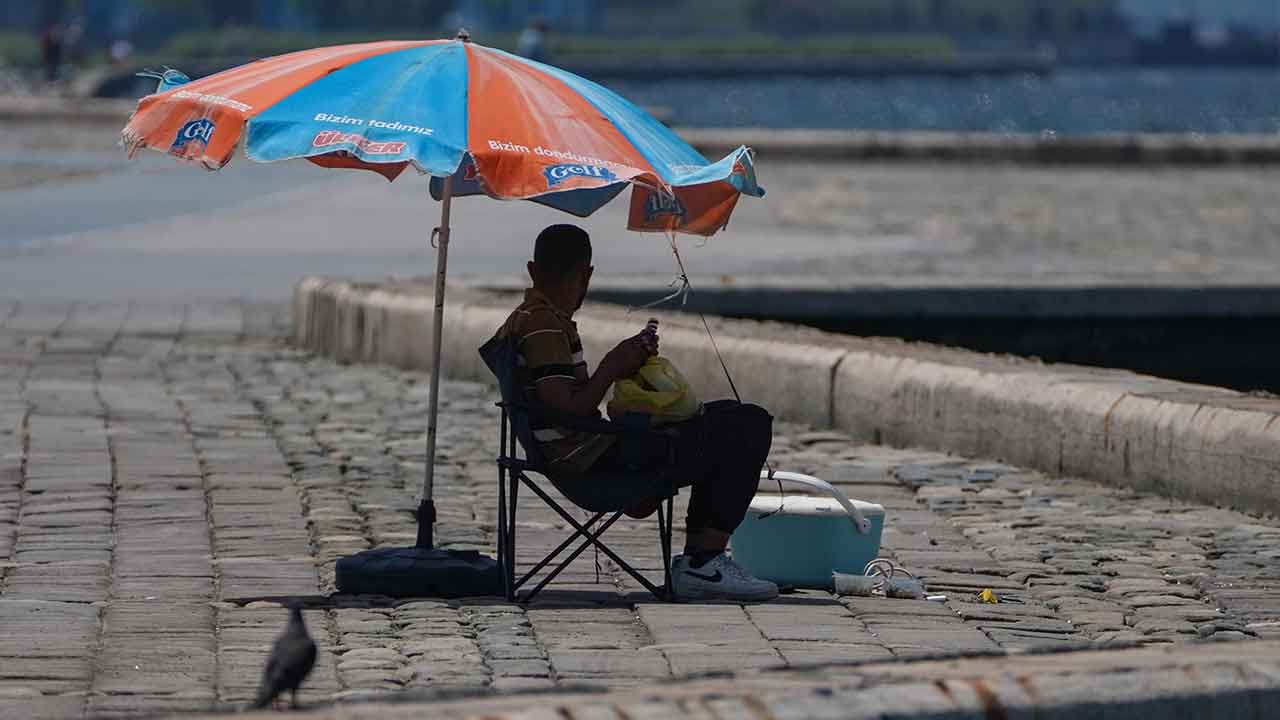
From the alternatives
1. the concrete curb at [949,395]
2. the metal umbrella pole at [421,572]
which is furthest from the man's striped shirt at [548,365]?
the concrete curb at [949,395]

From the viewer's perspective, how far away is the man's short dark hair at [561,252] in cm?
670

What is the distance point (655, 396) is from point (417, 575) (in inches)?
29.5

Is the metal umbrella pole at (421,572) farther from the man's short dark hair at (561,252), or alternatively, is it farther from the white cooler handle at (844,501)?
the white cooler handle at (844,501)

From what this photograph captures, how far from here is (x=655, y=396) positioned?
6.70m

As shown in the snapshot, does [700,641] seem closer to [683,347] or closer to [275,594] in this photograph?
[275,594]

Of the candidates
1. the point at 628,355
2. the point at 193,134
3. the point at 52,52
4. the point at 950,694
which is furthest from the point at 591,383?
the point at 52,52

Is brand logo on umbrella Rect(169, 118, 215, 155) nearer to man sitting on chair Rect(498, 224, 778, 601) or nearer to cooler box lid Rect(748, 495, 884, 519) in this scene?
man sitting on chair Rect(498, 224, 778, 601)

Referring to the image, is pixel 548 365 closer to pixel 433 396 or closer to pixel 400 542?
pixel 433 396

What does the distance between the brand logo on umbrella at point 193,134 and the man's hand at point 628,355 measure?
1.12 metres

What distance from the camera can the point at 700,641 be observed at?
6133 mm

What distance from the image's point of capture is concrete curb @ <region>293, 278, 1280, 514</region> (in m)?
8.62

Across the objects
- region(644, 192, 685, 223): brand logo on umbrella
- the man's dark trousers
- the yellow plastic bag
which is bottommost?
the man's dark trousers

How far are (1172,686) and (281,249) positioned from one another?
14598 mm

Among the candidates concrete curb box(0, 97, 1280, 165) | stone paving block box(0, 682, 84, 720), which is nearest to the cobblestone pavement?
stone paving block box(0, 682, 84, 720)
